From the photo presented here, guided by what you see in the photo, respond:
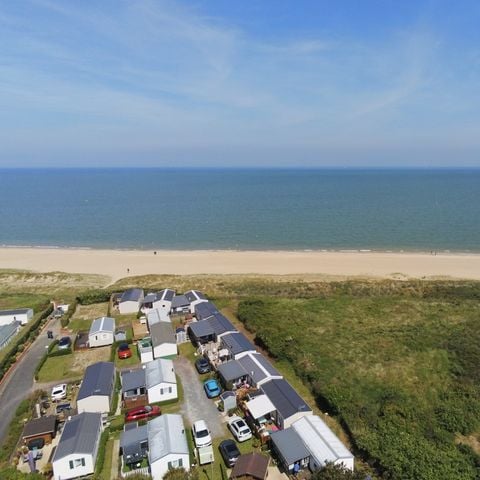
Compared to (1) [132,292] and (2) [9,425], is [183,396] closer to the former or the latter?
(2) [9,425]

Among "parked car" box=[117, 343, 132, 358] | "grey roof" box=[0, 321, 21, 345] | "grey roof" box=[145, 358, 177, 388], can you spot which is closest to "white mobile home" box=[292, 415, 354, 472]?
"grey roof" box=[145, 358, 177, 388]

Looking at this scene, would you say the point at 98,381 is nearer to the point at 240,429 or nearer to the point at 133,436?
the point at 133,436

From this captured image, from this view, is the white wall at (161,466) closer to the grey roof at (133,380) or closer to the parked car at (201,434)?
the parked car at (201,434)

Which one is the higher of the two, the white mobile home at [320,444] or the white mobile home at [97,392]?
the white mobile home at [320,444]

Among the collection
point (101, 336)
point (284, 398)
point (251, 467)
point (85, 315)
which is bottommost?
point (85, 315)

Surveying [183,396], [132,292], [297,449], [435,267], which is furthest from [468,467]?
[435,267]

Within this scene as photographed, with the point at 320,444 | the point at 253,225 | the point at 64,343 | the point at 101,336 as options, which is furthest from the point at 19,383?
the point at 253,225

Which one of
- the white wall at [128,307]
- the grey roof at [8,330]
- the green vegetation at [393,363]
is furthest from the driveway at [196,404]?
the grey roof at [8,330]
